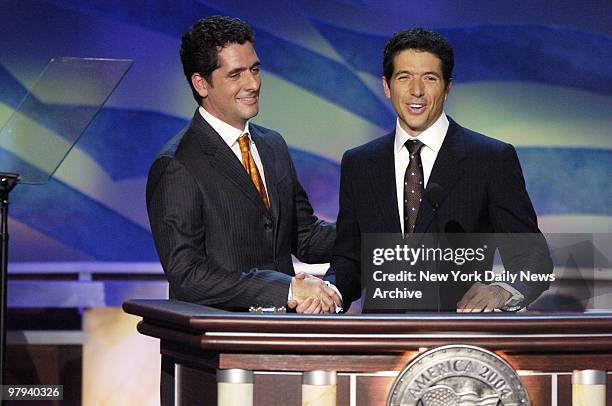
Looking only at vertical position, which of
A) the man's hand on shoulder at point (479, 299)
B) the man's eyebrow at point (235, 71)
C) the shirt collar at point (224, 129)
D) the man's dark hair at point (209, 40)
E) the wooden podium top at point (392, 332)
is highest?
the man's dark hair at point (209, 40)

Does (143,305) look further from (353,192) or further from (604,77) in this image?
(604,77)

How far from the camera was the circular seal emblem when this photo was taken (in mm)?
2264

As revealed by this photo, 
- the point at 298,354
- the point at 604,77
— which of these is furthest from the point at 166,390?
the point at 604,77

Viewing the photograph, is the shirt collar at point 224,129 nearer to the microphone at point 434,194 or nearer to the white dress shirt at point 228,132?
the white dress shirt at point 228,132

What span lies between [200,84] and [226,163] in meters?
0.27

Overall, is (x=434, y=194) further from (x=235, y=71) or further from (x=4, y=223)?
(x=4, y=223)

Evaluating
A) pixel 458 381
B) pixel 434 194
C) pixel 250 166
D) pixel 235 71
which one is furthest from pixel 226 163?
pixel 458 381

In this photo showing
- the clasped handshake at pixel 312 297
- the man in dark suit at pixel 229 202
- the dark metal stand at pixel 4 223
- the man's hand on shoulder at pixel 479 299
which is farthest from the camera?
the dark metal stand at pixel 4 223

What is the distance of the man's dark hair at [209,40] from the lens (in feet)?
10.1

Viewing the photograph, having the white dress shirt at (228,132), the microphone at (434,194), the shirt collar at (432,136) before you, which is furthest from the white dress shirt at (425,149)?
the white dress shirt at (228,132)

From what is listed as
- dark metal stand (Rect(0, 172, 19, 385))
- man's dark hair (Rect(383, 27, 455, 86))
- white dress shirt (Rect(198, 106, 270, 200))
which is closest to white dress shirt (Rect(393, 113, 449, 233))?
man's dark hair (Rect(383, 27, 455, 86))

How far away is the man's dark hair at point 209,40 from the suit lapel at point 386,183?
0.48m

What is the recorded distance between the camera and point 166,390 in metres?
2.67

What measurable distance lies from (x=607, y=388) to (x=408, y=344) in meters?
0.39
